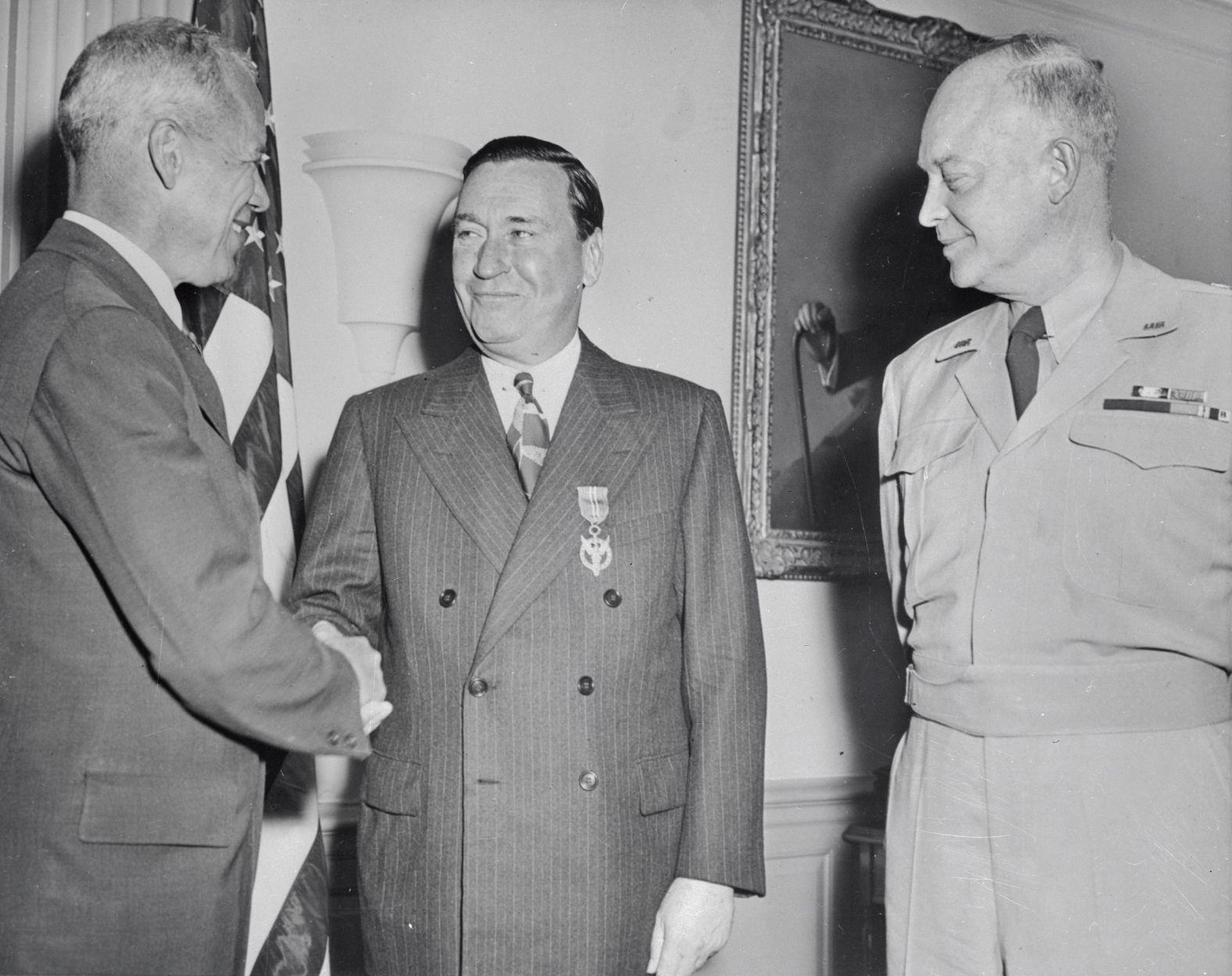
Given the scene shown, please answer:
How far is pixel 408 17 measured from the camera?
9.78 ft

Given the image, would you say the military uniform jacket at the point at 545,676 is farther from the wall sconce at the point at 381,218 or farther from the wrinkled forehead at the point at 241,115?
Answer: the wall sconce at the point at 381,218

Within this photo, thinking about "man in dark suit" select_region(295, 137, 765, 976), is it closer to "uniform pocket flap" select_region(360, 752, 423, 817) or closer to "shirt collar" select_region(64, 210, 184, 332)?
"uniform pocket flap" select_region(360, 752, 423, 817)

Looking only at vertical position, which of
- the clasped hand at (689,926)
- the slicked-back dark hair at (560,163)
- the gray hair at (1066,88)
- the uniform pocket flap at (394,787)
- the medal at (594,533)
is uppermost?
the gray hair at (1066,88)

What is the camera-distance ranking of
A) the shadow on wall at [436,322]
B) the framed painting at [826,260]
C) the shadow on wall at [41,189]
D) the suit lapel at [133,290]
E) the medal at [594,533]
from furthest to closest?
the framed painting at [826,260] < the shadow on wall at [436,322] < the shadow on wall at [41,189] < the medal at [594,533] < the suit lapel at [133,290]

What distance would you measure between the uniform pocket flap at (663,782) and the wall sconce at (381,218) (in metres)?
1.41

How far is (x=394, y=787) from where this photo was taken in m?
1.91

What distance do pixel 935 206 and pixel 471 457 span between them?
95 cm

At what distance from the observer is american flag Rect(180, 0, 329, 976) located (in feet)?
7.75

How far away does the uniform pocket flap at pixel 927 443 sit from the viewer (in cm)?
206

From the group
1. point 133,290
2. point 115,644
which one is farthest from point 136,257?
point 115,644

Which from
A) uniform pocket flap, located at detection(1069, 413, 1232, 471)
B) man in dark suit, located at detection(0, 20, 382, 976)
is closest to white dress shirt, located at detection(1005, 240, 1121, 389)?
uniform pocket flap, located at detection(1069, 413, 1232, 471)

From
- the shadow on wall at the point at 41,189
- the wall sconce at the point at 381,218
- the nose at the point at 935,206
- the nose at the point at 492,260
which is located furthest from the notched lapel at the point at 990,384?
the shadow on wall at the point at 41,189

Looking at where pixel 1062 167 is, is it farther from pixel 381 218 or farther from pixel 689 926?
pixel 381 218

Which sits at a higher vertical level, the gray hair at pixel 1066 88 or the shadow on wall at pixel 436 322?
the gray hair at pixel 1066 88
